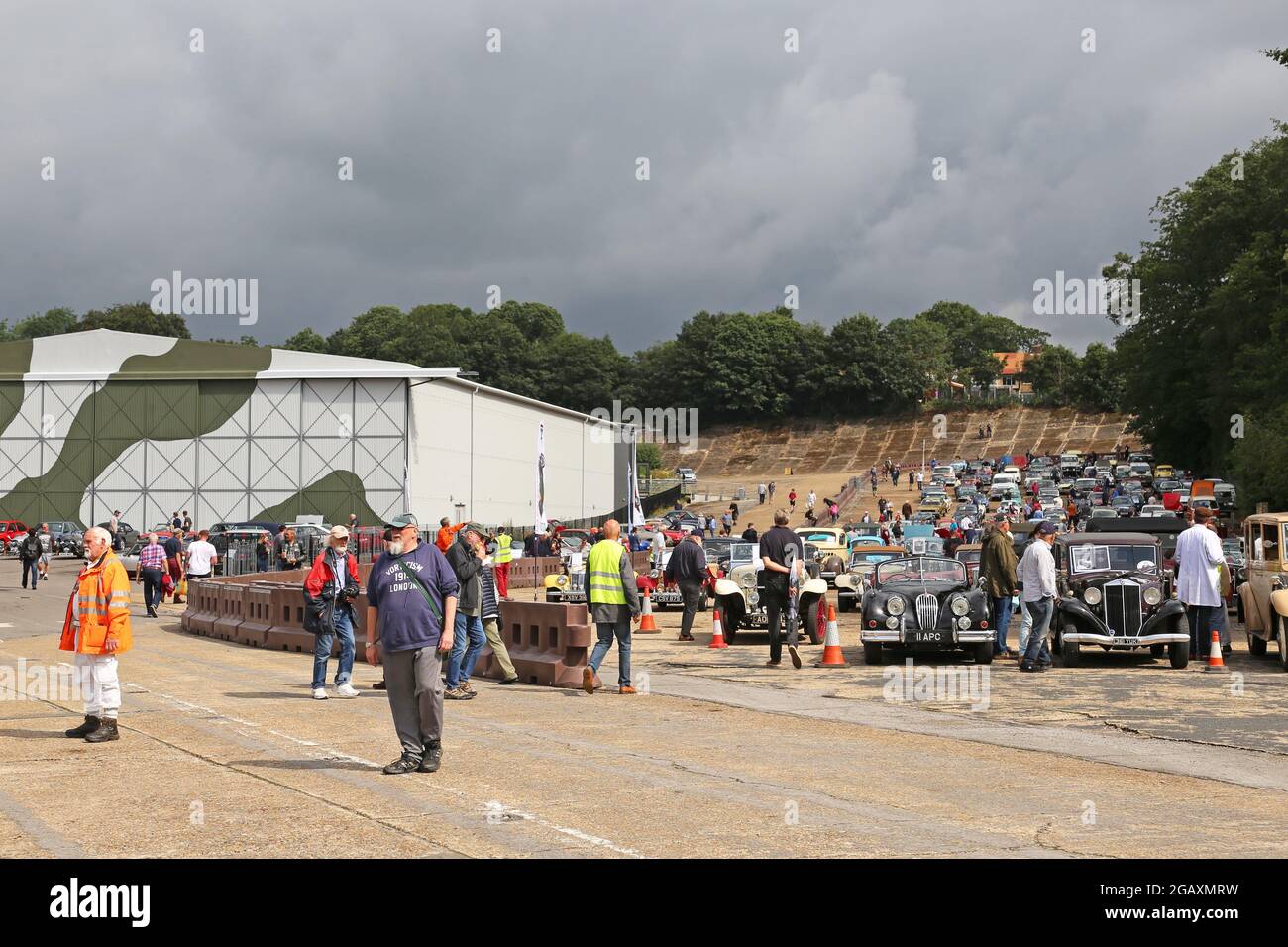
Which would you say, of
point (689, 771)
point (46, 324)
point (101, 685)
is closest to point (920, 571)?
point (689, 771)

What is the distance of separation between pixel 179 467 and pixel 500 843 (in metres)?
61.7

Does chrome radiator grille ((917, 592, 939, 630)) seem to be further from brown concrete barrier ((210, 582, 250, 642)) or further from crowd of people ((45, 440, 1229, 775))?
brown concrete barrier ((210, 582, 250, 642))

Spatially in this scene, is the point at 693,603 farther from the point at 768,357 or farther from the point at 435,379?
the point at 768,357

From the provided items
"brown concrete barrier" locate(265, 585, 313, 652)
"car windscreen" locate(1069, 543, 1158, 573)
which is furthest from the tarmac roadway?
"brown concrete barrier" locate(265, 585, 313, 652)

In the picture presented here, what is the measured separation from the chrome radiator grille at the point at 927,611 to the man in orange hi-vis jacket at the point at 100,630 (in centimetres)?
1070

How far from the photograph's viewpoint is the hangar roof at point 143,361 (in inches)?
2598

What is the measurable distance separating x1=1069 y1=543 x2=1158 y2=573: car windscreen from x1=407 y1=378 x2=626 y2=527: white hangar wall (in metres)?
46.8

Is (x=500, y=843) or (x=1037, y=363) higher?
(x=1037, y=363)

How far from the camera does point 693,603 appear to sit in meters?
23.3

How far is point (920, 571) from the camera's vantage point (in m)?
20.4

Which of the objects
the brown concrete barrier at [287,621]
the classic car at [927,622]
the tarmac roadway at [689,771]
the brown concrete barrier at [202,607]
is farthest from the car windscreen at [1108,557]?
the brown concrete barrier at [202,607]

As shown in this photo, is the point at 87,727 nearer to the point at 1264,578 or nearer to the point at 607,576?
the point at 607,576

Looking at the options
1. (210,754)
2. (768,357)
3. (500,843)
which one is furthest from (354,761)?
(768,357)

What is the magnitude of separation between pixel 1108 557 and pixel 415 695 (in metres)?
12.7
